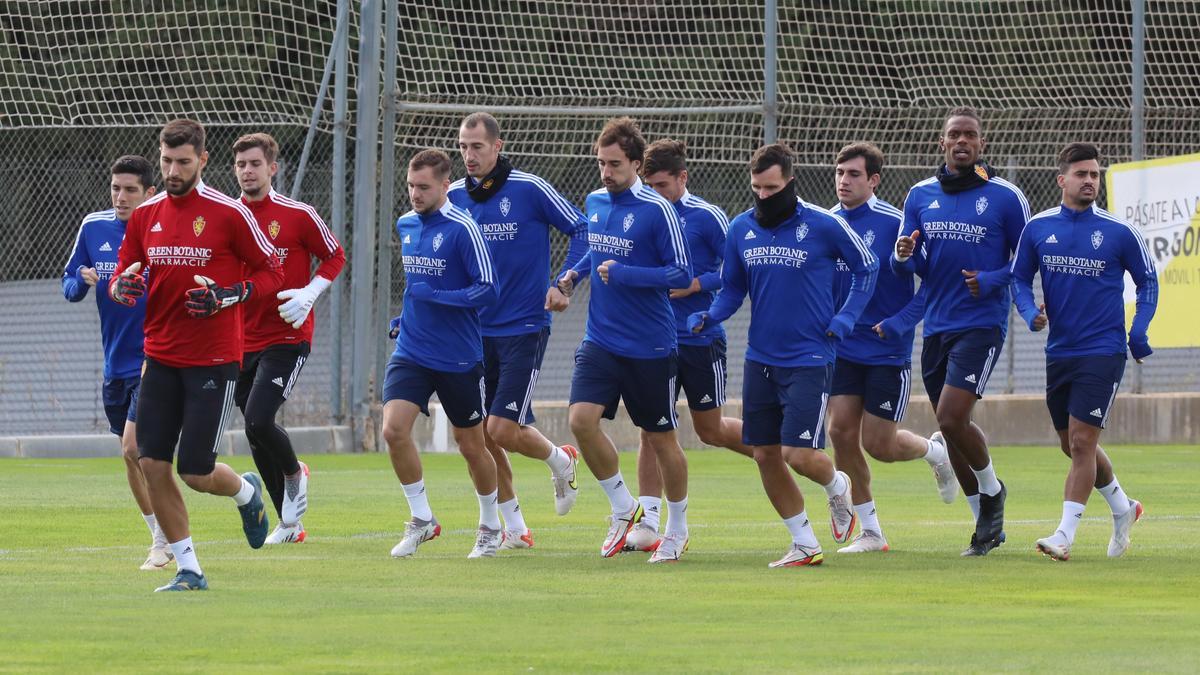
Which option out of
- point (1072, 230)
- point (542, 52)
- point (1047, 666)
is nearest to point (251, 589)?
point (1047, 666)

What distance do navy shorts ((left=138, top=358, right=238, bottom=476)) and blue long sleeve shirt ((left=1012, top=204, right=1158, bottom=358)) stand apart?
13.8ft

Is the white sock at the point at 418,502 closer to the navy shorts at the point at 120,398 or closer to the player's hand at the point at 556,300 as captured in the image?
the player's hand at the point at 556,300

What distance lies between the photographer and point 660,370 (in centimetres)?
1116

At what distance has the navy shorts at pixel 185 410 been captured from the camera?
9328 millimetres

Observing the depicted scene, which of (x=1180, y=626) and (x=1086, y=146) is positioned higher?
(x=1086, y=146)

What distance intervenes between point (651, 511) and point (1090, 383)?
2.47m

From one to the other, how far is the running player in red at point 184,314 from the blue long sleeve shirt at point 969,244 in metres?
3.92

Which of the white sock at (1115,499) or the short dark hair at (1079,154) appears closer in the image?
the short dark hair at (1079,154)

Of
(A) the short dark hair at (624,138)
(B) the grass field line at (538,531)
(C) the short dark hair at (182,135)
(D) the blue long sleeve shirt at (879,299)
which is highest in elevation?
(C) the short dark hair at (182,135)

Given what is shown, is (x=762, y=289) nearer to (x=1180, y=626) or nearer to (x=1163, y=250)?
(x=1180, y=626)

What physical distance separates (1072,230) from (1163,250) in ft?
35.5

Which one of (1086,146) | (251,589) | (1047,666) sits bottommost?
(251,589)

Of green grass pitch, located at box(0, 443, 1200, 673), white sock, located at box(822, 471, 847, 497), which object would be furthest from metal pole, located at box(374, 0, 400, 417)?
white sock, located at box(822, 471, 847, 497)

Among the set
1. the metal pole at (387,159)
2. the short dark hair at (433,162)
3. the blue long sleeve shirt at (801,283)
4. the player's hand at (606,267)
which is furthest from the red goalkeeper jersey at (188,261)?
the metal pole at (387,159)
